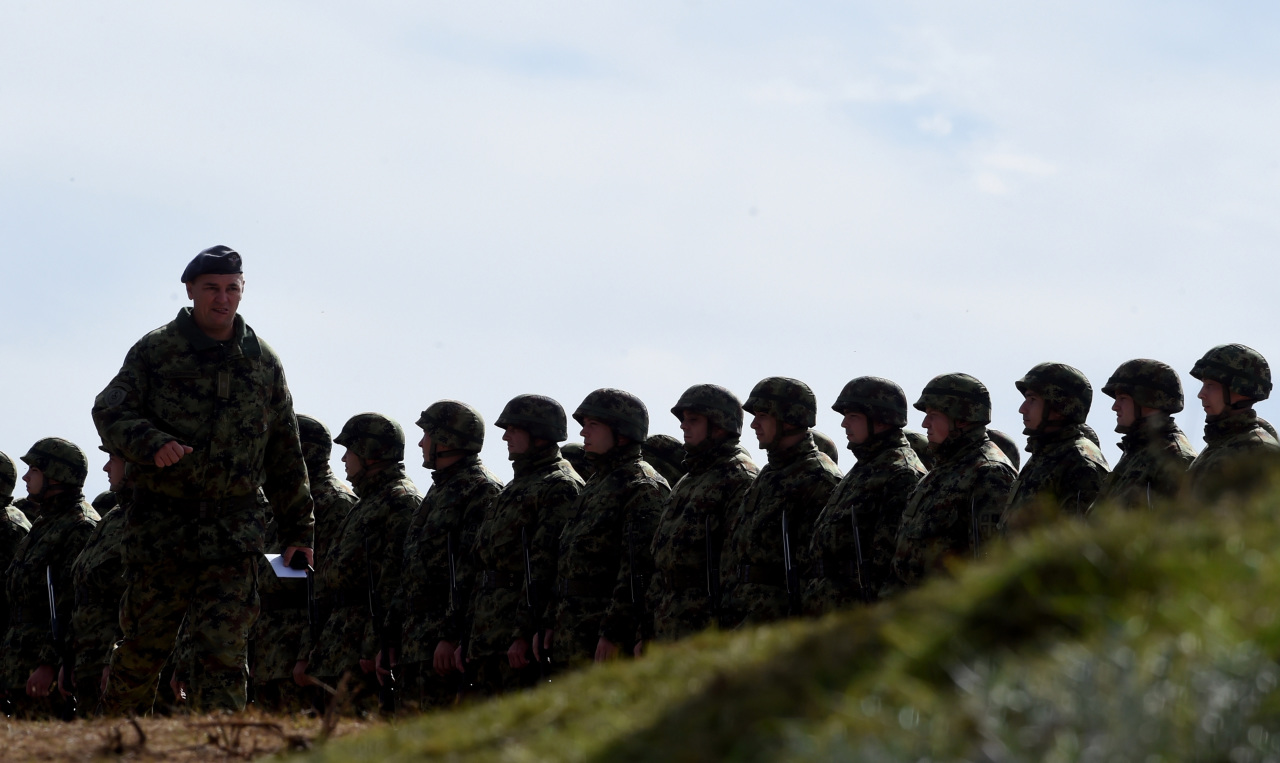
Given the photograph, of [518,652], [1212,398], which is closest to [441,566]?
[518,652]

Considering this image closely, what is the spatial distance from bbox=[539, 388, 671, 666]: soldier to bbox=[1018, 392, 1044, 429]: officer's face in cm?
302

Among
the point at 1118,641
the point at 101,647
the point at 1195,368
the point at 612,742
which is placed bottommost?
the point at 101,647

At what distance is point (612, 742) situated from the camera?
138 inches

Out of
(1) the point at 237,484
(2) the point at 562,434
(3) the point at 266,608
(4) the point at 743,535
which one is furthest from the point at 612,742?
(3) the point at 266,608

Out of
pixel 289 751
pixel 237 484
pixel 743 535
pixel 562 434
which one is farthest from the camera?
pixel 562 434

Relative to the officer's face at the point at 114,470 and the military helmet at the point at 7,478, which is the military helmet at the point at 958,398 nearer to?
the officer's face at the point at 114,470

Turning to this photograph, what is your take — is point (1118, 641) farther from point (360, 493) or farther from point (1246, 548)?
point (360, 493)

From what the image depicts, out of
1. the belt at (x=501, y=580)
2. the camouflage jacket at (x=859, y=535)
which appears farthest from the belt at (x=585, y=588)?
the camouflage jacket at (x=859, y=535)

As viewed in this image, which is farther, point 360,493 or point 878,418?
point 360,493

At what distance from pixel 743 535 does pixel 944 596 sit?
25.3ft

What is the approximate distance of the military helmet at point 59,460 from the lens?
51.0 feet

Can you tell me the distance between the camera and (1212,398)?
1003 cm

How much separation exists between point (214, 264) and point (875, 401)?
201 inches

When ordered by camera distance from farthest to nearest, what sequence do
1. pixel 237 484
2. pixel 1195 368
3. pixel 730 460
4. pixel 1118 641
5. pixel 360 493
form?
pixel 360 493 < pixel 730 460 < pixel 1195 368 < pixel 237 484 < pixel 1118 641
